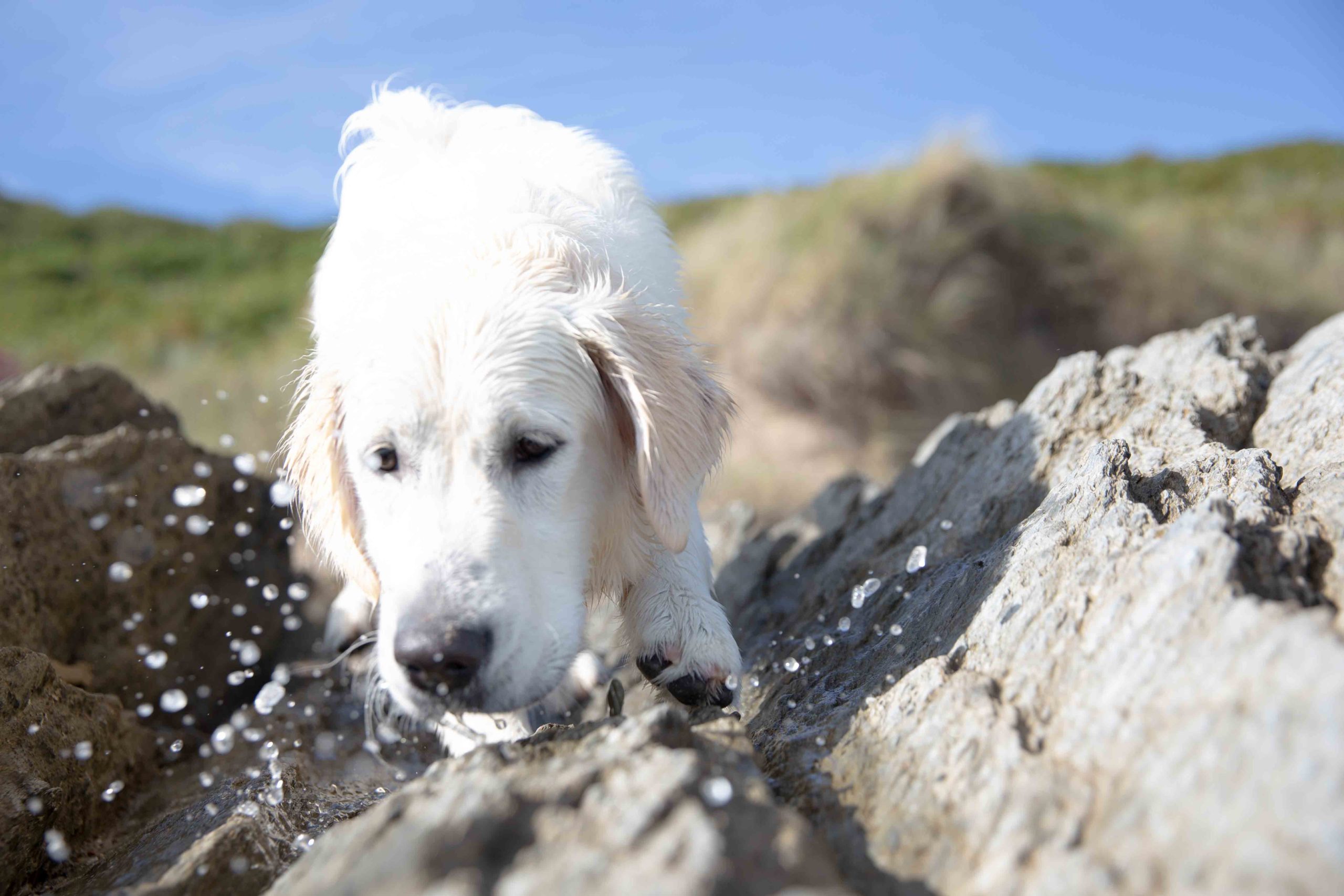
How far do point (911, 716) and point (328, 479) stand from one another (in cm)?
178

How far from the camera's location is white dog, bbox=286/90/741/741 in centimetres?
197

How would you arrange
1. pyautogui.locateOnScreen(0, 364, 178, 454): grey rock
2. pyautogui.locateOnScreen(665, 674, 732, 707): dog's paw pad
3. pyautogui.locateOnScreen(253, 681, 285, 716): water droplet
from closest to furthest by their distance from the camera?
pyautogui.locateOnScreen(665, 674, 732, 707): dog's paw pad, pyautogui.locateOnScreen(253, 681, 285, 716): water droplet, pyautogui.locateOnScreen(0, 364, 178, 454): grey rock

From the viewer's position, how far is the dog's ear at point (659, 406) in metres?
2.38

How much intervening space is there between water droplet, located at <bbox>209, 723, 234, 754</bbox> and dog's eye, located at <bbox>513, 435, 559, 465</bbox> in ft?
5.68

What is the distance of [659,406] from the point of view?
2389mm

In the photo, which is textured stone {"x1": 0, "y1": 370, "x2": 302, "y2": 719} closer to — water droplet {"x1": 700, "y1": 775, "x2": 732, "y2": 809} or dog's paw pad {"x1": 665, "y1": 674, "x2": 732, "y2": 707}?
dog's paw pad {"x1": 665, "y1": 674, "x2": 732, "y2": 707}

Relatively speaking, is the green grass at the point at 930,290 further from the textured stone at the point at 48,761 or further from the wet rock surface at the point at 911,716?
the textured stone at the point at 48,761

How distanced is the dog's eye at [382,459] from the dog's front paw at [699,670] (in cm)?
89

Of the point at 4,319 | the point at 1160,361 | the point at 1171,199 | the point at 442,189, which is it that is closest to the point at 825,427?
the point at 1160,361

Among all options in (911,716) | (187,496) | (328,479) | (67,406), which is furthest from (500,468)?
(67,406)

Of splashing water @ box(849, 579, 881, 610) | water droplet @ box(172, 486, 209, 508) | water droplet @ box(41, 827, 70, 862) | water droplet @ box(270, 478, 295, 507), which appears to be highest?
splashing water @ box(849, 579, 881, 610)

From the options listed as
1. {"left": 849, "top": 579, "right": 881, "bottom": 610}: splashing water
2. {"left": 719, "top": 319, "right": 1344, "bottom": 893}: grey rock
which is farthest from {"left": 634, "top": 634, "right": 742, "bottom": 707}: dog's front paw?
{"left": 849, "top": 579, "right": 881, "bottom": 610}: splashing water

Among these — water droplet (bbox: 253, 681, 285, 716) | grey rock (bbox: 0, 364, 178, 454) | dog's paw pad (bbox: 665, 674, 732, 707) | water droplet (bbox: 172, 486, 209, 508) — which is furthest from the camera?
grey rock (bbox: 0, 364, 178, 454)

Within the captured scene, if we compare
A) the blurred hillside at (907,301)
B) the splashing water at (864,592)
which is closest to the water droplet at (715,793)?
the splashing water at (864,592)
